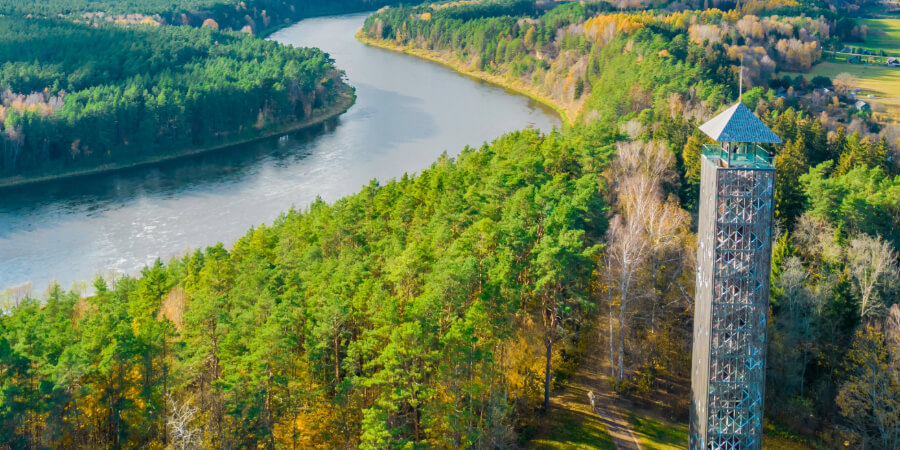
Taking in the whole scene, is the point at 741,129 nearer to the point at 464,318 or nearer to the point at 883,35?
the point at 464,318

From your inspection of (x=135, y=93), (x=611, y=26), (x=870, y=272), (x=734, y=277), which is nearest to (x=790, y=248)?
(x=870, y=272)

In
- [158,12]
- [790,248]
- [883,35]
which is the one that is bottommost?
[790,248]

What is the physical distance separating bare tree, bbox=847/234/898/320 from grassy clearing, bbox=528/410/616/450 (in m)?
14.6

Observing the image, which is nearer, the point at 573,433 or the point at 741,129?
the point at 741,129

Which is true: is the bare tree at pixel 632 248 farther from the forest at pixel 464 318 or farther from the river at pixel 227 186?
the river at pixel 227 186

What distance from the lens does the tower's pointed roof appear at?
105 ft

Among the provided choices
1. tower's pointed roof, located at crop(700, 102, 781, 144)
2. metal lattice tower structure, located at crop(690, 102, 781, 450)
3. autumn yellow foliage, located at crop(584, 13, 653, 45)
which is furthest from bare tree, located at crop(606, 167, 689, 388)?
autumn yellow foliage, located at crop(584, 13, 653, 45)

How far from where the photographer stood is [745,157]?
32.3 metres

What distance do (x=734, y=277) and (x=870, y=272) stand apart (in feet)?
49.1

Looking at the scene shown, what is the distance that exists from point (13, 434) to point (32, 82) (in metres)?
84.7

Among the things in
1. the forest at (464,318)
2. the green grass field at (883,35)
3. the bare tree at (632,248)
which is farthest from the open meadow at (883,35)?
the bare tree at (632,248)

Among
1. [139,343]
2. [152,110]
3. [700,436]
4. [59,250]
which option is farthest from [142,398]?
[152,110]

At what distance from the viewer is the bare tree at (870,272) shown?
41.7m

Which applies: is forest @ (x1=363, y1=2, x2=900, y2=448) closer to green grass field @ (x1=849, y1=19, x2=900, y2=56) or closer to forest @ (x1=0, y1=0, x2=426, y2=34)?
green grass field @ (x1=849, y1=19, x2=900, y2=56)
